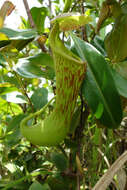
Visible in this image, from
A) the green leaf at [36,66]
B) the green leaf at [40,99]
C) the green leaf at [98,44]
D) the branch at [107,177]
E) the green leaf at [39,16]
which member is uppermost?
the green leaf at [39,16]

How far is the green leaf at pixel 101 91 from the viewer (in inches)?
18.1

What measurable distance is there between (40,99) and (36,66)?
0.13m

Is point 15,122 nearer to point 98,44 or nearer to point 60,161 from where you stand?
point 60,161

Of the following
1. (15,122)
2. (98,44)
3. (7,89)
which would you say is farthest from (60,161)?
(98,44)

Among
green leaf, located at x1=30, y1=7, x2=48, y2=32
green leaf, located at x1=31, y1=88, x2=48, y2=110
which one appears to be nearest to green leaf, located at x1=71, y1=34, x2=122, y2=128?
green leaf, located at x1=31, y1=88, x2=48, y2=110

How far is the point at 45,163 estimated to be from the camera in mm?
901

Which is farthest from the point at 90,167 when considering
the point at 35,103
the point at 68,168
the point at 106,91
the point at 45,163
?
the point at 106,91

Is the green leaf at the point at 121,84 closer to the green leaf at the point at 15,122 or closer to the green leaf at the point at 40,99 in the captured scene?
Result: the green leaf at the point at 40,99

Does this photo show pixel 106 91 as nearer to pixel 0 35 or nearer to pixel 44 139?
pixel 44 139

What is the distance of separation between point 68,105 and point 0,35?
0.27 meters

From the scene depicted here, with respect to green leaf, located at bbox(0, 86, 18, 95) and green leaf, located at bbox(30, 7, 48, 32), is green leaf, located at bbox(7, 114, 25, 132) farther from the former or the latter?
green leaf, located at bbox(30, 7, 48, 32)

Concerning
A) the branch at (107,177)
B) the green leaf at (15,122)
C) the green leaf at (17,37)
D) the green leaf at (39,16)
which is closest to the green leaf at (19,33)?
the green leaf at (17,37)

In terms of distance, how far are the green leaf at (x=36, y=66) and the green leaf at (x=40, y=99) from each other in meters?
0.11

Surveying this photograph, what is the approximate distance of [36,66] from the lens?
64 cm
